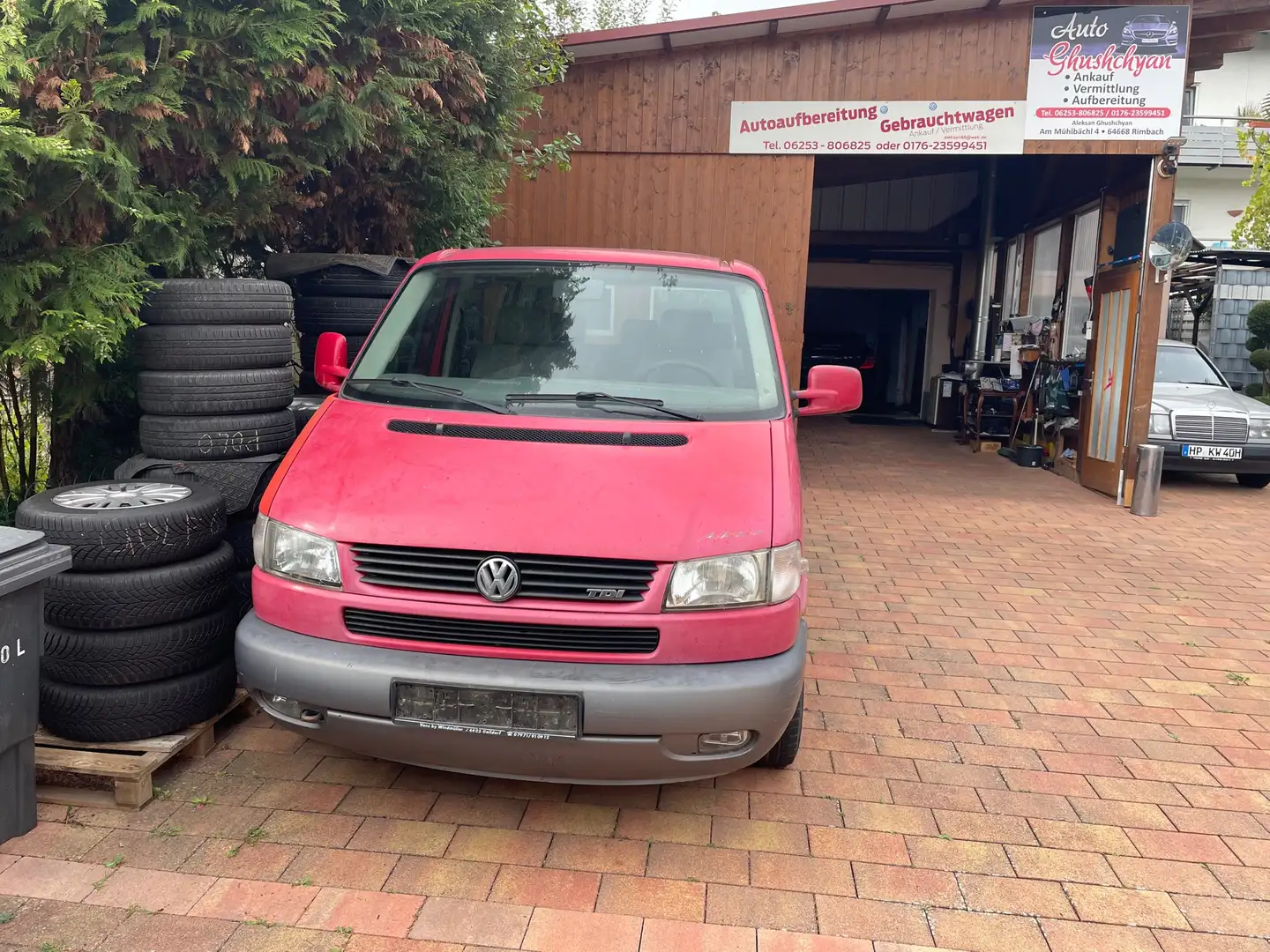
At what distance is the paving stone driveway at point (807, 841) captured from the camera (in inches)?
103

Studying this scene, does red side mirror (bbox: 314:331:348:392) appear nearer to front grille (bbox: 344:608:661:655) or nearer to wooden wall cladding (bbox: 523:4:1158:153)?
front grille (bbox: 344:608:661:655)

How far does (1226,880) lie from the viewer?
9.59 ft

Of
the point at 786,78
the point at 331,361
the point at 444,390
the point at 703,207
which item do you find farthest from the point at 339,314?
the point at 786,78

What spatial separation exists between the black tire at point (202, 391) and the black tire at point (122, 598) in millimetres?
1157

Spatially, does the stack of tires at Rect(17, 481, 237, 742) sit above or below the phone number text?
below

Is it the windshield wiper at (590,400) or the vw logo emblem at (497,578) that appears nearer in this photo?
the vw logo emblem at (497,578)

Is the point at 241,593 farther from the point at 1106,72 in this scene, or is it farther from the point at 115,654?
the point at 1106,72

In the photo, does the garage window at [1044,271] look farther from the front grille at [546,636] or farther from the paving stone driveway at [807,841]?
the front grille at [546,636]

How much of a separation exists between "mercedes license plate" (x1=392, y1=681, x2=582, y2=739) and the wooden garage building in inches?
241

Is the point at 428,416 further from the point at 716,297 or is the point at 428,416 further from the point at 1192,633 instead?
the point at 1192,633

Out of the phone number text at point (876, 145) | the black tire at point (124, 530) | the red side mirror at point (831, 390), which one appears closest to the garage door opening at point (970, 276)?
the phone number text at point (876, 145)

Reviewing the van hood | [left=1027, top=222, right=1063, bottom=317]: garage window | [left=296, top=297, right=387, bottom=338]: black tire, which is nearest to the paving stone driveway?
the van hood

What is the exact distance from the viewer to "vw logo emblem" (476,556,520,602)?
8.89 ft

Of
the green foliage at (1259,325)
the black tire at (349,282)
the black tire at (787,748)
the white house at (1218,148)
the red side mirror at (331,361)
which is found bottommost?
the black tire at (787,748)
